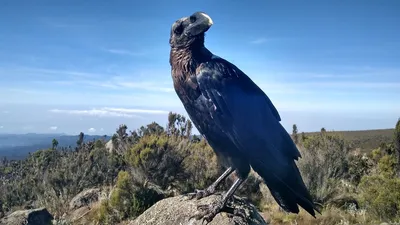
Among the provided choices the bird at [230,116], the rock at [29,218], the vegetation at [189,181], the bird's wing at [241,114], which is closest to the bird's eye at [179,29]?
the bird at [230,116]

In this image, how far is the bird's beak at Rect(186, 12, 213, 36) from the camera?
4.02m

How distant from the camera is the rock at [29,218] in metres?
10.3

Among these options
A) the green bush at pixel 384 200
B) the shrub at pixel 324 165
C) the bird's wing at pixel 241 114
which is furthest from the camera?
the shrub at pixel 324 165

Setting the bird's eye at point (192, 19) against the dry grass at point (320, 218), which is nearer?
the bird's eye at point (192, 19)

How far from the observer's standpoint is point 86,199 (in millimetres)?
13383

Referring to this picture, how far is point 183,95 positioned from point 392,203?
8.66 m

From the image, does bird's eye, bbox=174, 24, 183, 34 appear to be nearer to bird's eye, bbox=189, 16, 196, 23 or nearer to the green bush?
bird's eye, bbox=189, 16, 196, 23

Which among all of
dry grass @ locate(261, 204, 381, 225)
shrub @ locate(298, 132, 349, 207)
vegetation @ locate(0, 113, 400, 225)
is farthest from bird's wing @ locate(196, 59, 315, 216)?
shrub @ locate(298, 132, 349, 207)

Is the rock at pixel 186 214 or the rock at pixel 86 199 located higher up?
the rock at pixel 186 214

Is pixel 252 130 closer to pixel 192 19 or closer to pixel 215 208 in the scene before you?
pixel 215 208

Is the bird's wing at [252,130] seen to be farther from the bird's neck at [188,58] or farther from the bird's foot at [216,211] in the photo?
the bird's foot at [216,211]

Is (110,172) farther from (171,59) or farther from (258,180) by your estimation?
(171,59)

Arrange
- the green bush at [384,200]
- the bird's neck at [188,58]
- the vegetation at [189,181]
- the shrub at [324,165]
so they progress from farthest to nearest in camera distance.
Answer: the shrub at [324,165]
the vegetation at [189,181]
the green bush at [384,200]
the bird's neck at [188,58]

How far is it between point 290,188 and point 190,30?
1.94m
